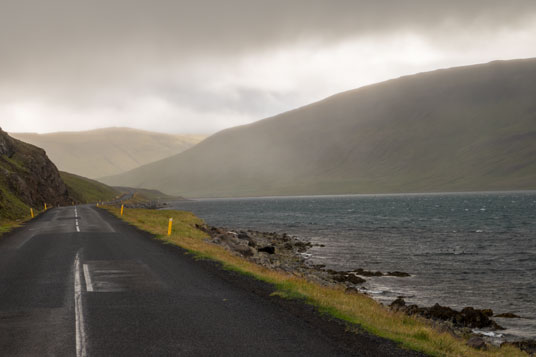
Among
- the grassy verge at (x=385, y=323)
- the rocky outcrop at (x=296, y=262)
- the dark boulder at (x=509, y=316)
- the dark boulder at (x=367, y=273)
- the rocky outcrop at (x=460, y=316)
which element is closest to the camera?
the grassy verge at (x=385, y=323)

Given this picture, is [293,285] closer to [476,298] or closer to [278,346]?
[278,346]

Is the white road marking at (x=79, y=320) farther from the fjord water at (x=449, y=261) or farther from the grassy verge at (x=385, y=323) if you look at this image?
the fjord water at (x=449, y=261)

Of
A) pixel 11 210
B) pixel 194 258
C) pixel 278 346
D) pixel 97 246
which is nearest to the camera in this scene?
pixel 278 346

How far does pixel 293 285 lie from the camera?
16.4 m

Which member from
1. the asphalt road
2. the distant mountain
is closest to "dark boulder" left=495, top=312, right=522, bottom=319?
the asphalt road

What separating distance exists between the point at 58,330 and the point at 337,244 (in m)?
44.3

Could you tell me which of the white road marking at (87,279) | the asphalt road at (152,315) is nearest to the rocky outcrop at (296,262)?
the asphalt road at (152,315)

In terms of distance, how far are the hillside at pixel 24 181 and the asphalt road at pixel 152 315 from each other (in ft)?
114

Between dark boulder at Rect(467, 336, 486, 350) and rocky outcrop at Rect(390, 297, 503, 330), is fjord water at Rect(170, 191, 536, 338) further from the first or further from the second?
dark boulder at Rect(467, 336, 486, 350)

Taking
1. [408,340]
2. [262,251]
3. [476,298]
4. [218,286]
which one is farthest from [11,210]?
[408,340]

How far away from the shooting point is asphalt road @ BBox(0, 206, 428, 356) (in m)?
9.30

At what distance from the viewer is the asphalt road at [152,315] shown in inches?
366

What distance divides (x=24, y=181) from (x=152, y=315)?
218 feet

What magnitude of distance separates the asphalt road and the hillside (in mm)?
34892
